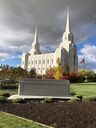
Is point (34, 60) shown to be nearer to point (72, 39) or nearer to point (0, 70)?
point (72, 39)

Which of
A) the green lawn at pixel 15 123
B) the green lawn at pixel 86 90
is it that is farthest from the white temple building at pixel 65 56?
the green lawn at pixel 15 123

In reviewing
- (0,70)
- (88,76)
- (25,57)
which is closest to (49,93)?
(0,70)

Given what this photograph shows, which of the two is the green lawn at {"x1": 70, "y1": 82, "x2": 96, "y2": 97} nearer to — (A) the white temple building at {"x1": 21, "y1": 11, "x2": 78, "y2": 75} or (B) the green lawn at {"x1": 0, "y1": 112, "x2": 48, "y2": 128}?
(B) the green lawn at {"x1": 0, "y1": 112, "x2": 48, "y2": 128}

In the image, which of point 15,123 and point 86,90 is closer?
point 15,123

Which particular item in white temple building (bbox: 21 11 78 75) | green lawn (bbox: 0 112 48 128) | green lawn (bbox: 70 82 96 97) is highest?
white temple building (bbox: 21 11 78 75)

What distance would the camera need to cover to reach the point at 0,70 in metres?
73.4

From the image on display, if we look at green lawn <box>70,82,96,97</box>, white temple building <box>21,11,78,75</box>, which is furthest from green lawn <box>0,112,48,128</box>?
white temple building <box>21,11,78,75</box>

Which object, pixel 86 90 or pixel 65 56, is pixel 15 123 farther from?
pixel 65 56

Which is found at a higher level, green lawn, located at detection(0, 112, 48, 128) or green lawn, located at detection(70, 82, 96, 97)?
green lawn, located at detection(70, 82, 96, 97)

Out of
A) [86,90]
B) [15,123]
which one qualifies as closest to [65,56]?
[86,90]

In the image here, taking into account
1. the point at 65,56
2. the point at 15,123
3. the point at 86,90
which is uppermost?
the point at 65,56

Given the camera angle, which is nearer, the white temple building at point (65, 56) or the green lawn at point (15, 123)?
the green lawn at point (15, 123)

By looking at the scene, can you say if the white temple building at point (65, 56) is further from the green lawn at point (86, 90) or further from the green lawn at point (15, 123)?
the green lawn at point (15, 123)

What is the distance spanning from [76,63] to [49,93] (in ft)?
523
